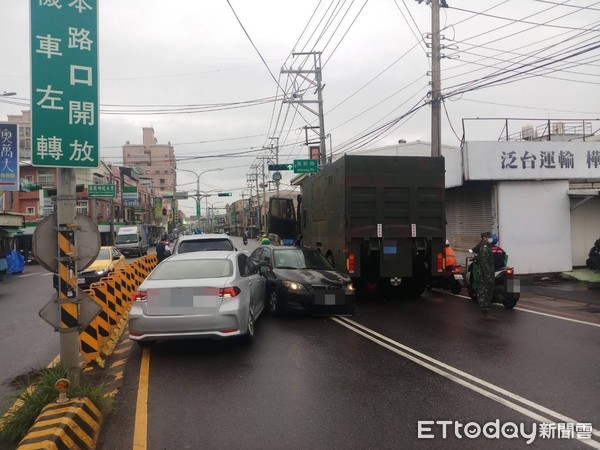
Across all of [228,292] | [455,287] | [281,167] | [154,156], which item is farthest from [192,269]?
[154,156]

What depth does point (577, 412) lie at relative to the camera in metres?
4.56

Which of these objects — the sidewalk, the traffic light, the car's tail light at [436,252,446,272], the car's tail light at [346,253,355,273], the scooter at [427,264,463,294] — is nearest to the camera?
the car's tail light at [346,253,355,273]

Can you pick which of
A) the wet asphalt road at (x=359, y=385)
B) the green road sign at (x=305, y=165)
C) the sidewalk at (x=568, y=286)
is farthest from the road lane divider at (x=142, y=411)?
the green road sign at (x=305, y=165)

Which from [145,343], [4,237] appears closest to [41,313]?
[145,343]

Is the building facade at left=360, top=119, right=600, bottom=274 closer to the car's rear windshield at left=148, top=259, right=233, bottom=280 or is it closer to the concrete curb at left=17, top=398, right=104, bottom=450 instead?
the car's rear windshield at left=148, top=259, right=233, bottom=280

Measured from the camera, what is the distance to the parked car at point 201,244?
1295 centimetres

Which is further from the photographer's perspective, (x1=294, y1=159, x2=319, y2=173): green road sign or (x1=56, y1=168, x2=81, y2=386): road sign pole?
(x1=294, y1=159, x2=319, y2=173): green road sign

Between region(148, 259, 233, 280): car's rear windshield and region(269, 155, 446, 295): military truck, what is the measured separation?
13.9ft

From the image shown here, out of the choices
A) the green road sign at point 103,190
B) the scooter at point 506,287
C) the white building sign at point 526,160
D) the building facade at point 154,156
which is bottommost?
the scooter at point 506,287

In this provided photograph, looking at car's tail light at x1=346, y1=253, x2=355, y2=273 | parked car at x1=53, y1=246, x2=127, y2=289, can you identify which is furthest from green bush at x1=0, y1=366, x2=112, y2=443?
parked car at x1=53, y1=246, x2=127, y2=289

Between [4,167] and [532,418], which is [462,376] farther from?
[4,167]

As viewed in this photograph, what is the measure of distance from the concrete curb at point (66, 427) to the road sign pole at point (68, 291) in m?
0.54

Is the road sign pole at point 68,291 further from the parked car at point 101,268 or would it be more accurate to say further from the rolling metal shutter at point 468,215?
the rolling metal shutter at point 468,215

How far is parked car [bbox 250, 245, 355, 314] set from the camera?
9211mm
